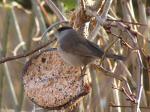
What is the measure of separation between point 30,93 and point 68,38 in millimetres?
355

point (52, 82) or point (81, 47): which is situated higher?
point (81, 47)

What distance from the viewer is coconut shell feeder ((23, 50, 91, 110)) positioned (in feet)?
8.18

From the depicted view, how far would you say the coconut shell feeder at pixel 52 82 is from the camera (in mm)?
2494

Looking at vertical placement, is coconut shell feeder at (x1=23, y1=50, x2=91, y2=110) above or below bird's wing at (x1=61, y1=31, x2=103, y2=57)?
below

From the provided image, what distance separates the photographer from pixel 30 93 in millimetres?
2604

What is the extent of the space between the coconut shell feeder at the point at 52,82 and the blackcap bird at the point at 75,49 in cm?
6

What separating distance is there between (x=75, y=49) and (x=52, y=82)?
21 cm

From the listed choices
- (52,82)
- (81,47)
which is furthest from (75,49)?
(52,82)

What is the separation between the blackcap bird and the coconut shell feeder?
0.06 meters

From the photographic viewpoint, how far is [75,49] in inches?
104

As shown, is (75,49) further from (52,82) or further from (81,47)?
(52,82)

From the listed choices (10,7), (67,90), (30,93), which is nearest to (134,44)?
(67,90)

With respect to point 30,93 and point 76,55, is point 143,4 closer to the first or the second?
point 76,55

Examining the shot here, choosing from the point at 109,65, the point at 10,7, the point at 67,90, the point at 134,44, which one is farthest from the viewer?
the point at 10,7
